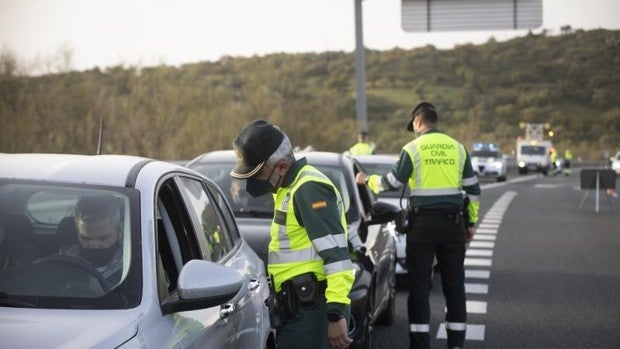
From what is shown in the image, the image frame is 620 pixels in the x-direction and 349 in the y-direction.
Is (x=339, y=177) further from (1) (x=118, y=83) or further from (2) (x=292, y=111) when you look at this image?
(2) (x=292, y=111)

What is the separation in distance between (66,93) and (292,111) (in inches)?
873

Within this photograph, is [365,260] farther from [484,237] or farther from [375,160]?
[484,237]

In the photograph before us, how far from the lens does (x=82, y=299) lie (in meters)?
4.17

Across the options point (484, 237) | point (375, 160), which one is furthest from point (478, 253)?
point (375, 160)

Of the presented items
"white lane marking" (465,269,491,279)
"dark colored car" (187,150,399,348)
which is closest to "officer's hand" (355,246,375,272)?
"dark colored car" (187,150,399,348)

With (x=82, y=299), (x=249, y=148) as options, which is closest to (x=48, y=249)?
(x=82, y=299)

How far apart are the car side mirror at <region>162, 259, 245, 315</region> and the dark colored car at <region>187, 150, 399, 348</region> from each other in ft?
12.2

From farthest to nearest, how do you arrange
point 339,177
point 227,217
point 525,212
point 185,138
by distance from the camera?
point 185,138 < point 525,212 < point 339,177 < point 227,217

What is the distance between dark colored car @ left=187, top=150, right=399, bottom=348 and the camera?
8297mm

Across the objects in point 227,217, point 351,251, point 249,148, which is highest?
point 249,148

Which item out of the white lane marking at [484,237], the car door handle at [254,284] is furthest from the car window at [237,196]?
the white lane marking at [484,237]

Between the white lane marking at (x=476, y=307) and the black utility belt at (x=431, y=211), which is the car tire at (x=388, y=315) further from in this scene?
the black utility belt at (x=431, y=211)

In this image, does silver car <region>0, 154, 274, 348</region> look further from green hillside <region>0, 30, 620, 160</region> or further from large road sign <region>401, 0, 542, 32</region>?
green hillside <region>0, 30, 620, 160</region>

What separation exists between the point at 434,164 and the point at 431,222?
Answer: 446 mm
